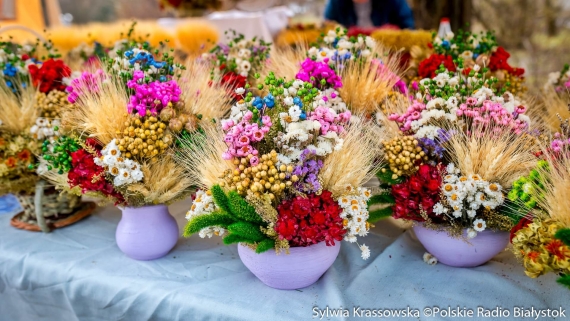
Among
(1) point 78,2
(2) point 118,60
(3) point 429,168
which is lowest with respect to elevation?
(3) point 429,168

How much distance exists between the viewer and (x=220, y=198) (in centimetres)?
103

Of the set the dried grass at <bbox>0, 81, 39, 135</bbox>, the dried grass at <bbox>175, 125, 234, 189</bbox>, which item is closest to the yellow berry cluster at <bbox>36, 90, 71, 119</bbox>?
the dried grass at <bbox>0, 81, 39, 135</bbox>

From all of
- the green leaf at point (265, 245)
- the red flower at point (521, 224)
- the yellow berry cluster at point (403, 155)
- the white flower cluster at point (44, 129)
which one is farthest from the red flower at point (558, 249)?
A: the white flower cluster at point (44, 129)

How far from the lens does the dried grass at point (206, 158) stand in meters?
1.11

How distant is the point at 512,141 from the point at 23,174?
63.9 inches

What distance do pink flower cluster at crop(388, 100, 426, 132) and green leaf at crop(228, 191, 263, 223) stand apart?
0.54 metres

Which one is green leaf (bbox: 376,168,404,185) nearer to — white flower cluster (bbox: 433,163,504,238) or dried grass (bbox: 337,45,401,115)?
white flower cluster (bbox: 433,163,504,238)

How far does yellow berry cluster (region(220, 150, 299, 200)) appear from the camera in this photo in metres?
0.99

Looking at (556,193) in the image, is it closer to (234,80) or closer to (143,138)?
(143,138)

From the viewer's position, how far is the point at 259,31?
128 inches

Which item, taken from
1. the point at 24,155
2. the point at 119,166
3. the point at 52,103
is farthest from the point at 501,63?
the point at 24,155

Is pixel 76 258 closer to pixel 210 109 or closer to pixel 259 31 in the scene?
pixel 210 109

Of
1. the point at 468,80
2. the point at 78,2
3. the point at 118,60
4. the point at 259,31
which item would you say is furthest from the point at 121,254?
the point at 78,2

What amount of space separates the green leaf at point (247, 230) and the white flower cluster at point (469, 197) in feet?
1.59
